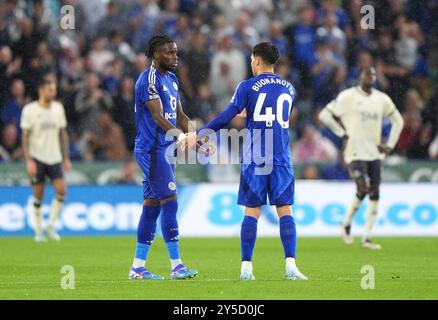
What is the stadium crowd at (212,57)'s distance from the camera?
21.2 metres

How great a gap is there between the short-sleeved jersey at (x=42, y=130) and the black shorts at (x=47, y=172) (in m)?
0.10

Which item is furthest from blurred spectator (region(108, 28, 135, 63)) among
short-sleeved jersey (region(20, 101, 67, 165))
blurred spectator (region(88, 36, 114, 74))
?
short-sleeved jersey (region(20, 101, 67, 165))

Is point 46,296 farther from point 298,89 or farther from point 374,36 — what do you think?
point 374,36

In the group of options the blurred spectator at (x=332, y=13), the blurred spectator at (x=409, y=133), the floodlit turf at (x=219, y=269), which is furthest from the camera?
the blurred spectator at (x=332, y=13)

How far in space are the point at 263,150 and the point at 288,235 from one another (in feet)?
2.92

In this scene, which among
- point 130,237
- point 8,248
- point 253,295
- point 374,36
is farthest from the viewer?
point 374,36

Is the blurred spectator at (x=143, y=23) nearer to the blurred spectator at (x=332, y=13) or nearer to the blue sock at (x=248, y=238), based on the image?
the blurred spectator at (x=332, y=13)

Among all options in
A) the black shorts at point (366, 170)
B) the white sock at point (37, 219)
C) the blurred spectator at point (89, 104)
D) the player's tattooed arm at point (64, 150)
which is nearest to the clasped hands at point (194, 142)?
the black shorts at point (366, 170)

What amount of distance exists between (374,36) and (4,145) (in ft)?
27.9

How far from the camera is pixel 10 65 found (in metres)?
20.9

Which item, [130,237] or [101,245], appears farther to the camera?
[130,237]

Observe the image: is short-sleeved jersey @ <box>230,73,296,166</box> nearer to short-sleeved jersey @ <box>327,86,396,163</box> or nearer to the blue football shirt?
the blue football shirt
